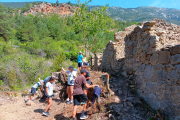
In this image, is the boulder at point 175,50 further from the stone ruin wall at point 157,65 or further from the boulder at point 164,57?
the boulder at point 164,57

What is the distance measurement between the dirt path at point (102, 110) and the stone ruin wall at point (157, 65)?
1.59 feet

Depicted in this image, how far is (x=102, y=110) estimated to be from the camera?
Result: 4.34 m

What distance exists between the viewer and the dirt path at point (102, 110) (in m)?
4.02

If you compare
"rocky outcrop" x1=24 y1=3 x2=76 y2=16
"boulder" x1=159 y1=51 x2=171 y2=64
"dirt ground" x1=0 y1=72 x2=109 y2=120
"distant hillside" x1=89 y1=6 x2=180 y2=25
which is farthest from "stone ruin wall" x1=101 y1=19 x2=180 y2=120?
"distant hillside" x1=89 y1=6 x2=180 y2=25

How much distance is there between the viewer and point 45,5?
116375 millimetres

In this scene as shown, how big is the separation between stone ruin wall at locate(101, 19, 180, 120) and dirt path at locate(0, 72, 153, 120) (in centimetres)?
48

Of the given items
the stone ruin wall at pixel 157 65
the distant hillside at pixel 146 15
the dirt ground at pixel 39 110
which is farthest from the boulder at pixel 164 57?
the distant hillside at pixel 146 15

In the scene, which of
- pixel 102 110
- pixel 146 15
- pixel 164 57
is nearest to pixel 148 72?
pixel 164 57

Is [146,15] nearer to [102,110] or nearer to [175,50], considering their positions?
[175,50]

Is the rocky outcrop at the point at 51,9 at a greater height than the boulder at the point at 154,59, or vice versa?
the rocky outcrop at the point at 51,9

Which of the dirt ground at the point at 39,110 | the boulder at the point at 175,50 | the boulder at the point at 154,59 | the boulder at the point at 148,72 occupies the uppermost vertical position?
the boulder at the point at 175,50

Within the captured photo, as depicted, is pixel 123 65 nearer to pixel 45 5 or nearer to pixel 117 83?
pixel 117 83

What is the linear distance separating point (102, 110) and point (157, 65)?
2.21m

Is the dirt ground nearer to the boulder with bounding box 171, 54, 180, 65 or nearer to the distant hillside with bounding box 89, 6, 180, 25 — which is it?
the boulder with bounding box 171, 54, 180, 65
